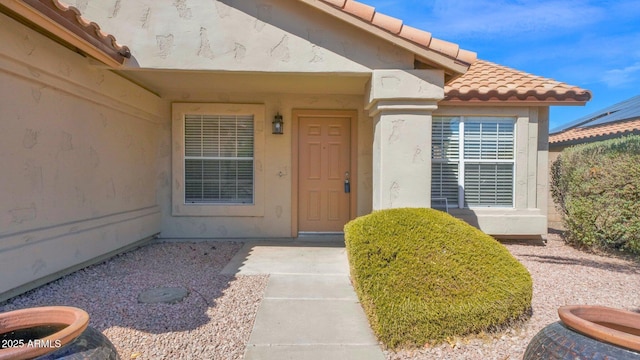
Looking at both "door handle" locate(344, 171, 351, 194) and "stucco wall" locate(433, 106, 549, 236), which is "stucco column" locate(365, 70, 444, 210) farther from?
"door handle" locate(344, 171, 351, 194)

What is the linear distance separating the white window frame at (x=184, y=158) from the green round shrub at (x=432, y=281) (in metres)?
3.96

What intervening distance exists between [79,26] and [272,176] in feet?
13.9

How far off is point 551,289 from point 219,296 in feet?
14.0

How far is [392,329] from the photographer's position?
3.09 meters

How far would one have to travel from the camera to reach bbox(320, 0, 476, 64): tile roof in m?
4.81

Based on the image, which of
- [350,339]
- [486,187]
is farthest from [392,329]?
[486,187]

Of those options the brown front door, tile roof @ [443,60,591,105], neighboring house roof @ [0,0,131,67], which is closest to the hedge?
tile roof @ [443,60,591,105]

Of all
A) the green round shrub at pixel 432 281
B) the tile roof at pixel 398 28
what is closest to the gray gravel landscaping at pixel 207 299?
the green round shrub at pixel 432 281

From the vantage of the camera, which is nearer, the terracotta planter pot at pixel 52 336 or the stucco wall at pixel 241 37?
the terracotta planter pot at pixel 52 336

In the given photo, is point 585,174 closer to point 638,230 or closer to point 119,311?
point 638,230

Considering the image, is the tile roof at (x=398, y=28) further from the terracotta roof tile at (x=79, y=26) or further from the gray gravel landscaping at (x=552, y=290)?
the gray gravel landscaping at (x=552, y=290)

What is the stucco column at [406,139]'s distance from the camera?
5.11 m

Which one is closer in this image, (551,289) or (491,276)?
(491,276)

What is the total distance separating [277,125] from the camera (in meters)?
7.32
